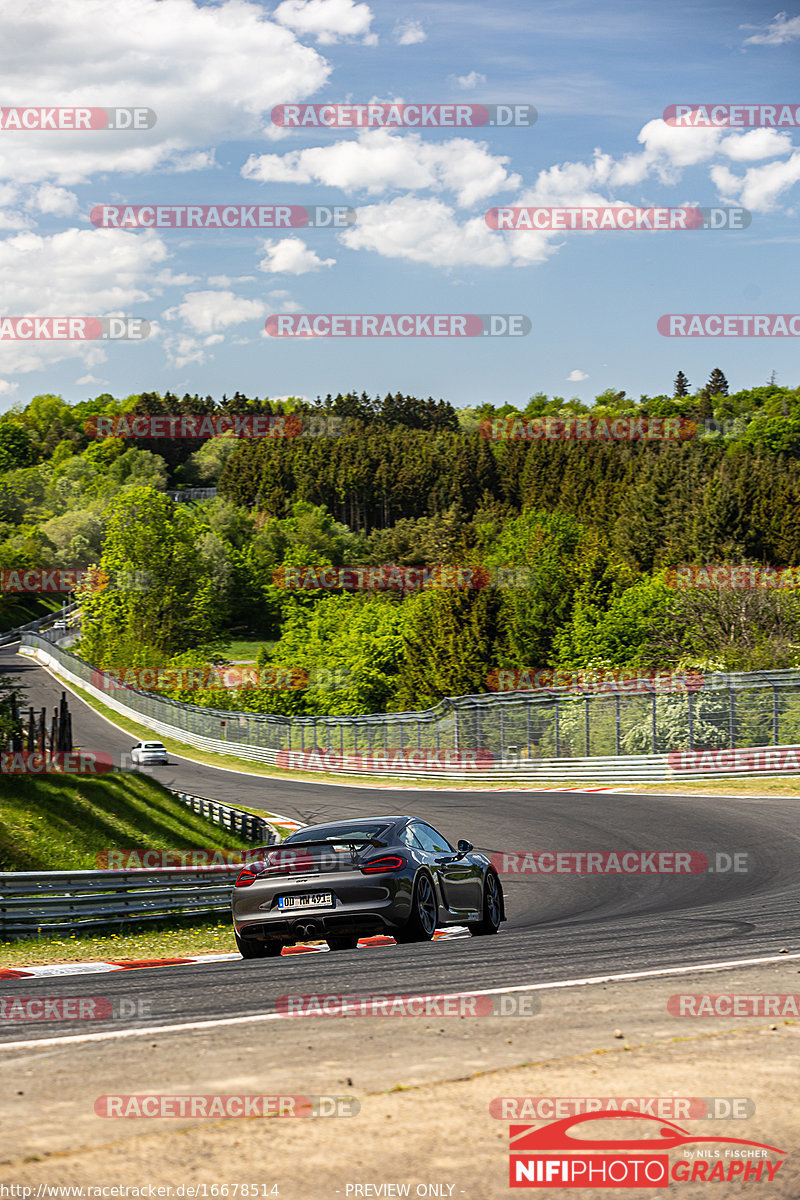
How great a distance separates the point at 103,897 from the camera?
43.8ft

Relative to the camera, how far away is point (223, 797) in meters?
37.9

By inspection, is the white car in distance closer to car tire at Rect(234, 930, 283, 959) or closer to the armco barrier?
the armco barrier

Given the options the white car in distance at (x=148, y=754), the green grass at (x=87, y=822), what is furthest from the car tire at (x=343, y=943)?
the white car in distance at (x=148, y=754)

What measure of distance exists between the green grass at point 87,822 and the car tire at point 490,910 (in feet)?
37.4

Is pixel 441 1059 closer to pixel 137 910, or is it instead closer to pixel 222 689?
pixel 137 910

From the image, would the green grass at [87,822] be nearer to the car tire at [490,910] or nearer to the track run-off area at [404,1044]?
the car tire at [490,910]

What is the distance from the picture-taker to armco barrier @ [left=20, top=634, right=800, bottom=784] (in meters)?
27.2

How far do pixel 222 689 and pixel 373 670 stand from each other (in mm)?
10982

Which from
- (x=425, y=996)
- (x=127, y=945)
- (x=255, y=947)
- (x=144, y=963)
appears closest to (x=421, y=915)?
(x=255, y=947)

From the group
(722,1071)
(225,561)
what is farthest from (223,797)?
(225,561)

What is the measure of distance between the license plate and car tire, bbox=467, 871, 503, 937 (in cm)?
215

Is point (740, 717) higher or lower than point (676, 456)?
lower

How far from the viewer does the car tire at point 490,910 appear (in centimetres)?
1134

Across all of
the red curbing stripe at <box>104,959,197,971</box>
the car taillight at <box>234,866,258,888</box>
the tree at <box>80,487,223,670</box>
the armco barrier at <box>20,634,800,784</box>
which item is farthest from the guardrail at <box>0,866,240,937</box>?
the tree at <box>80,487,223,670</box>
